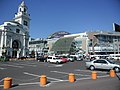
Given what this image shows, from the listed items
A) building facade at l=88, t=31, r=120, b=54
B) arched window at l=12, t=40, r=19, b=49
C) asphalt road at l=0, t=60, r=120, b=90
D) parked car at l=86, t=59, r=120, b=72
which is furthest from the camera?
building facade at l=88, t=31, r=120, b=54

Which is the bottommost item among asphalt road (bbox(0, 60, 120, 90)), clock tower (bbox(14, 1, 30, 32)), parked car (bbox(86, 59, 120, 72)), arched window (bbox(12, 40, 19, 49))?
asphalt road (bbox(0, 60, 120, 90))

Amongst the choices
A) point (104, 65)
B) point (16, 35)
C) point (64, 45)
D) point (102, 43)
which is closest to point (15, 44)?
point (16, 35)

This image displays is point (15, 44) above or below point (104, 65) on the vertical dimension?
above

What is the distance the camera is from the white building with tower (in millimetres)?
82125

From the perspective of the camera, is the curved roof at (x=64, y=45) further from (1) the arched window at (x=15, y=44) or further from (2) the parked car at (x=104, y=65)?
(2) the parked car at (x=104, y=65)

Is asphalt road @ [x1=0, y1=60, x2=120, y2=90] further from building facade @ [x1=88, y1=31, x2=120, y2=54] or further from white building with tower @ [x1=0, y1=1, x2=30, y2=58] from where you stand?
building facade @ [x1=88, y1=31, x2=120, y2=54]

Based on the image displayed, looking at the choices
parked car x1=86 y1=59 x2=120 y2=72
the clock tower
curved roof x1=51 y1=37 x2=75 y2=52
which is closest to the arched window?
the clock tower

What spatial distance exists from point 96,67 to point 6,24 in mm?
70426

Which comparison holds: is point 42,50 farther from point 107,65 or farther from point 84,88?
point 84,88

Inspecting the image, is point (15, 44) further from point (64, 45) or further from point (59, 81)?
point (59, 81)

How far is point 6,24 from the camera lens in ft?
273

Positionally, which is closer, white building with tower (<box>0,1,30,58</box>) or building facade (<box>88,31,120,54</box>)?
white building with tower (<box>0,1,30,58</box>)

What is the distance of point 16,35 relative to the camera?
3538 inches

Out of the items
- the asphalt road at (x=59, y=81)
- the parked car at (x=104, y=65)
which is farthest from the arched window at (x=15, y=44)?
the asphalt road at (x=59, y=81)
